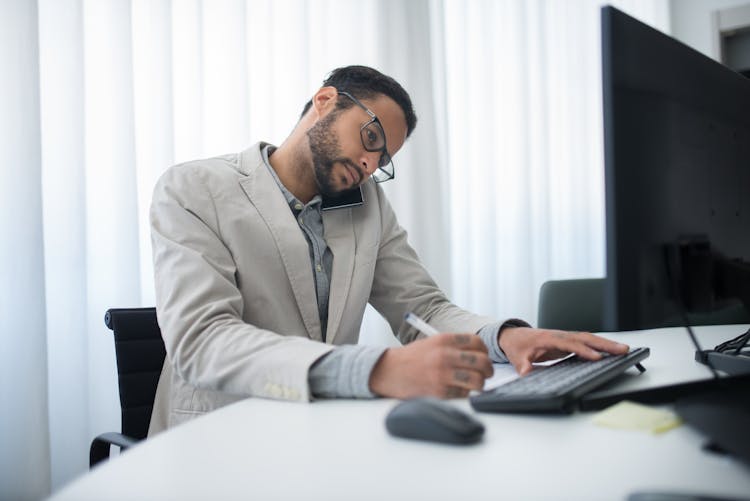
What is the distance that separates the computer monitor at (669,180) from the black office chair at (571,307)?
3.19ft

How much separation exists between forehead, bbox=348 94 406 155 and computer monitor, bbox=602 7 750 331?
707 millimetres

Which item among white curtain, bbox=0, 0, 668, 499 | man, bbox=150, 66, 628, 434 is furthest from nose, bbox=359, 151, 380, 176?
white curtain, bbox=0, 0, 668, 499

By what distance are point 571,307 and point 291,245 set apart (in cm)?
104

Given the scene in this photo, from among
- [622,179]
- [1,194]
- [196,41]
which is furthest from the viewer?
[196,41]

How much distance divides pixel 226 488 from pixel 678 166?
2.18ft

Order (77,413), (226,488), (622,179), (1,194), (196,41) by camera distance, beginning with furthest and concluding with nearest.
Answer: (196,41)
(77,413)
(1,194)
(622,179)
(226,488)

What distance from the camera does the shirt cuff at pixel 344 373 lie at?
0.80 m

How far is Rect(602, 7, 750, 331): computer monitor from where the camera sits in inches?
26.5

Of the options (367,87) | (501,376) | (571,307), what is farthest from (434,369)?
(571,307)

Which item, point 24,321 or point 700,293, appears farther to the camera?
point 24,321

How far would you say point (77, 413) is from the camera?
72.0 inches

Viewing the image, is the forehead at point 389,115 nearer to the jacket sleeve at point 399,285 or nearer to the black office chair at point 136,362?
the jacket sleeve at point 399,285

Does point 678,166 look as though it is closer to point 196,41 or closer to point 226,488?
point 226,488

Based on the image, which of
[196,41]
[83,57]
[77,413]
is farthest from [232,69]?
[77,413]
